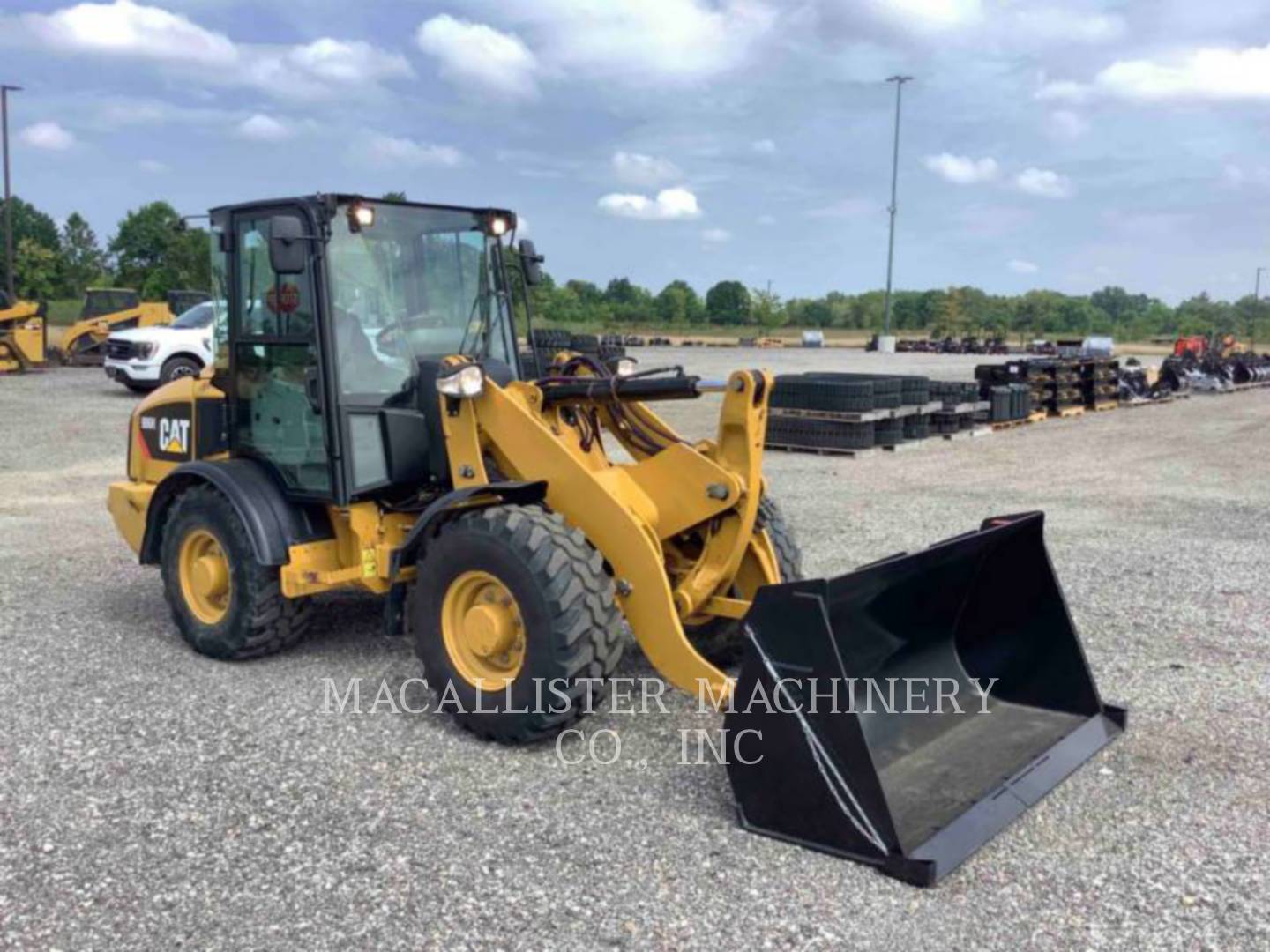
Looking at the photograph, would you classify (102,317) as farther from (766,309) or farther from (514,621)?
(766,309)

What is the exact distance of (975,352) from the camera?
52.9m

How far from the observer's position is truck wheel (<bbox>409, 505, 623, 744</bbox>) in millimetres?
4387

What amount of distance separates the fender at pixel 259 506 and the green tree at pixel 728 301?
8407 centimetres

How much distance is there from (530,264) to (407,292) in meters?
0.83

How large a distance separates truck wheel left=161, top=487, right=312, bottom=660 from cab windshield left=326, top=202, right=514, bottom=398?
3.45 ft

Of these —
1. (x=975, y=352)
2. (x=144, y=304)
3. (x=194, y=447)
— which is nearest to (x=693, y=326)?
(x=975, y=352)

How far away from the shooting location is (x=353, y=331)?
17.6 feet

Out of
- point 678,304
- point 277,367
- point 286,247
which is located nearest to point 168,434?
point 277,367

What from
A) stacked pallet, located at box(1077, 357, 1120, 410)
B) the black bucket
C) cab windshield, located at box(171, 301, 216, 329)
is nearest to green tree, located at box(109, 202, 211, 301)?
cab windshield, located at box(171, 301, 216, 329)

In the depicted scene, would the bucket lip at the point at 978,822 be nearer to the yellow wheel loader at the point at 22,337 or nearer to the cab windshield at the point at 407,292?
the cab windshield at the point at 407,292

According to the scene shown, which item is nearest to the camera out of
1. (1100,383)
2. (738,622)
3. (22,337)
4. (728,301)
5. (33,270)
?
(738,622)

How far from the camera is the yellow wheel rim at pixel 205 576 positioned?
5781mm

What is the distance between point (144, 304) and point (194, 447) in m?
23.0

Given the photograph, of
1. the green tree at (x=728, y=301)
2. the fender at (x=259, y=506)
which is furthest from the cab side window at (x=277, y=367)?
the green tree at (x=728, y=301)
